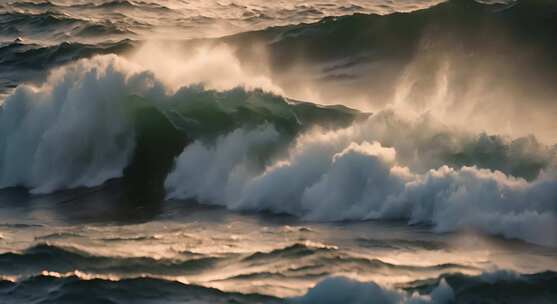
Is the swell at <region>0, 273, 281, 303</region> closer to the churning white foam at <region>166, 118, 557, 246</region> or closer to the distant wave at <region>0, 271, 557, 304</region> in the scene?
the distant wave at <region>0, 271, 557, 304</region>

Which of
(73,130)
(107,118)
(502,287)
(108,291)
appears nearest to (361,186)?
(502,287)

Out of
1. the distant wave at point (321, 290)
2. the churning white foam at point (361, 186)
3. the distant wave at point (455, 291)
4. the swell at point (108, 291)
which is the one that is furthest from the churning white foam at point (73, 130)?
the distant wave at point (455, 291)

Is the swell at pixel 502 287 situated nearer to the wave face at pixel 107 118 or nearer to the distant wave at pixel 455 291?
the distant wave at pixel 455 291

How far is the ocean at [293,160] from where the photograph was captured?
36.1ft

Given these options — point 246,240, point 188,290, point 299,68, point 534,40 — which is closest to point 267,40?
point 299,68

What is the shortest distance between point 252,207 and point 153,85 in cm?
518

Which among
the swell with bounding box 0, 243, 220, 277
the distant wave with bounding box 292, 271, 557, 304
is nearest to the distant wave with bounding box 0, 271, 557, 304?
the distant wave with bounding box 292, 271, 557, 304

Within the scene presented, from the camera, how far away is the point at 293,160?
15.5 m

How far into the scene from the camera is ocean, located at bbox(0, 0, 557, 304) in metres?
11.0

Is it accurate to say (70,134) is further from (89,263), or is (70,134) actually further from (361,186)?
(89,263)

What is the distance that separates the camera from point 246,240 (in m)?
12.8

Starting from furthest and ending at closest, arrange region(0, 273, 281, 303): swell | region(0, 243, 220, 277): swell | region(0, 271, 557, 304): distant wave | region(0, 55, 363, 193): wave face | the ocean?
region(0, 55, 363, 193): wave face → region(0, 243, 220, 277): swell → the ocean → region(0, 273, 281, 303): swell → region(0, 271, 557, 304): distant wave

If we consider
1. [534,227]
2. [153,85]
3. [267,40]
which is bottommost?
[534,227]

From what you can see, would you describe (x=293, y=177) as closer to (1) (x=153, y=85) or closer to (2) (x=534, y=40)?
(1) (x=153, y=85)
